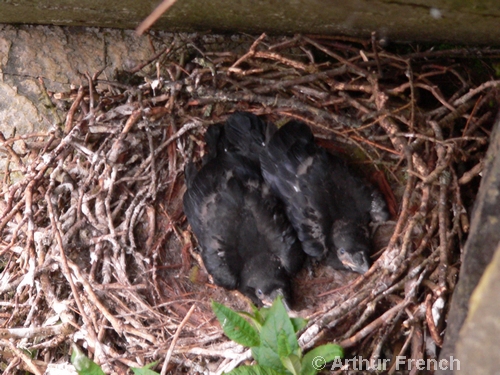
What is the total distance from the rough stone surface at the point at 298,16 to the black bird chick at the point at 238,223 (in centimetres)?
49

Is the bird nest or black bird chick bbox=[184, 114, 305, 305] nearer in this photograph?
the bird nest

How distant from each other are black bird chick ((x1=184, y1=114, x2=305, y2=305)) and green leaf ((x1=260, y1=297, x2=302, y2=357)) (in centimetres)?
73

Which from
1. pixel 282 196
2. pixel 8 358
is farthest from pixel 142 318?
pixel 282 196

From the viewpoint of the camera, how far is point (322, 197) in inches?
103

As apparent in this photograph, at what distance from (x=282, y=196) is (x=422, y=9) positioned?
44.1 inches

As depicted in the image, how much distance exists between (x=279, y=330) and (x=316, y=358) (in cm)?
18

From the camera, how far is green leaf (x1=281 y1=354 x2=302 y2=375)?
1.90m

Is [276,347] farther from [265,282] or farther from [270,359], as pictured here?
[265,282]

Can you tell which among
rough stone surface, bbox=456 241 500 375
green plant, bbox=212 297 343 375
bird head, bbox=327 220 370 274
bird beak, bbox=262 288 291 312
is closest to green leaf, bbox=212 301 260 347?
green plant, bbox=212 297 343 375

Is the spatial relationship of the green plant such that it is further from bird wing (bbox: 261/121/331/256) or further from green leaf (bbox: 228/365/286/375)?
bird wing (bbox: 261/121/331/256)

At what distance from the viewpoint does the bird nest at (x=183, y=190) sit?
7.29 feet

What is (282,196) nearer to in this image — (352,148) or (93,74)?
(352,148)

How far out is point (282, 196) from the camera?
2742mm

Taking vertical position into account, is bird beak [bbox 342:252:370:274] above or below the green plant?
above
